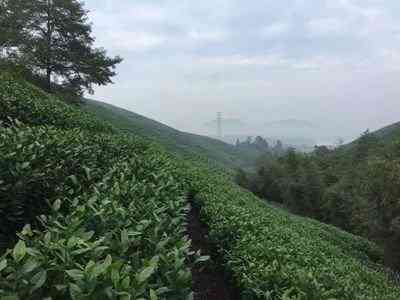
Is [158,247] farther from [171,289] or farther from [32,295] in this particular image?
[32,295]

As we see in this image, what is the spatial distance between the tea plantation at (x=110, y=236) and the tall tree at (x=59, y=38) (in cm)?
2261

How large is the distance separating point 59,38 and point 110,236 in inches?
1193

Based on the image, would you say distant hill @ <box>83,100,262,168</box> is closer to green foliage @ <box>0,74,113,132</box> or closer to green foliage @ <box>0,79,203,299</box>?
green foliage @ <box>0,74,113,132</box>

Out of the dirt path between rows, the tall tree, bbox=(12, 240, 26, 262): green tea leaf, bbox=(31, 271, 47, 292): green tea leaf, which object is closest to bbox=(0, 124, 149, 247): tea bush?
the dirt path between rows

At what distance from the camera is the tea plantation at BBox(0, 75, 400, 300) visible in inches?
117

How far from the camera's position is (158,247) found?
3.99 metres

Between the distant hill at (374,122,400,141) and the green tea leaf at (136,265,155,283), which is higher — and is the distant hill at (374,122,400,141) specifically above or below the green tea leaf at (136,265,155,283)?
above

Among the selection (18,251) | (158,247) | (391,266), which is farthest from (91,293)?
(391,266)

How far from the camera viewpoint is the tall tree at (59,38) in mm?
31441

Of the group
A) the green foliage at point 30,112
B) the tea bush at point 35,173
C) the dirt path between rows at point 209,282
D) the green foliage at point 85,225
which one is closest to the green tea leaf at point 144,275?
the green foliage at point 85,225

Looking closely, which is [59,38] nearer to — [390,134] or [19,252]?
[19,252]

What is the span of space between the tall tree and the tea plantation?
2261cm

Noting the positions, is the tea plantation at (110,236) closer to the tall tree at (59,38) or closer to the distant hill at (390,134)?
the tall tree at (59,38)

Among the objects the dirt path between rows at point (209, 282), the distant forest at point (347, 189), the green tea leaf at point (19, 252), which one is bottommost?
the distant forest at point (347, 189)
